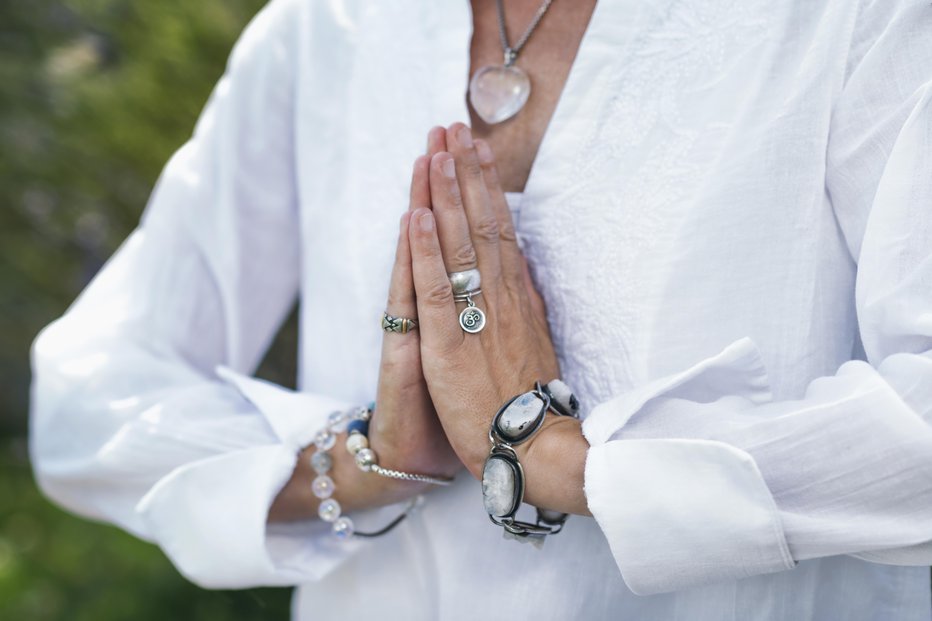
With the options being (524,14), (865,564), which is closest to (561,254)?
(524,14)

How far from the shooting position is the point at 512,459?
1.00m

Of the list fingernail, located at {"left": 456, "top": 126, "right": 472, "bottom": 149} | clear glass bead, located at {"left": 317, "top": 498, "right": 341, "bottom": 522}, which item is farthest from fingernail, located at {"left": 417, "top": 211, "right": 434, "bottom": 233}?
clear glass bead, located at {"left": 317, "top": 498, "right": 341, "bottom": 522}

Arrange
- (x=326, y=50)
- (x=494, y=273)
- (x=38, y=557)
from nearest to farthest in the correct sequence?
(x=494, y=273) < (x=326, y=50) < (x=38, y=557)

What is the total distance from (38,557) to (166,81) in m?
1.73

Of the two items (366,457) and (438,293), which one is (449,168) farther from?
(366,457)

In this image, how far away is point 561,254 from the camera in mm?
1145

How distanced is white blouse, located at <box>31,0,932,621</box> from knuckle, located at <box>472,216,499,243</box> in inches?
4.1

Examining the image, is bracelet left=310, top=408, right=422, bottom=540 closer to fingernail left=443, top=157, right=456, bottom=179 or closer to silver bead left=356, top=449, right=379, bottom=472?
silver bead left=356, top=449, right=379, bottom=472

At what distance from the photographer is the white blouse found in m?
0.92

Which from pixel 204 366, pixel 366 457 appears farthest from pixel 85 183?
pixel 366 457

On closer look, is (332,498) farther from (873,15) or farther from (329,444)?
(873,15)

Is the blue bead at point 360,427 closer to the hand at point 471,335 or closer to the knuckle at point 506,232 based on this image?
the hand at point 471,335

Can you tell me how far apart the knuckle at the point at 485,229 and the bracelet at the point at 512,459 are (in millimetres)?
190

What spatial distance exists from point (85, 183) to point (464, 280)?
91.6 inches
